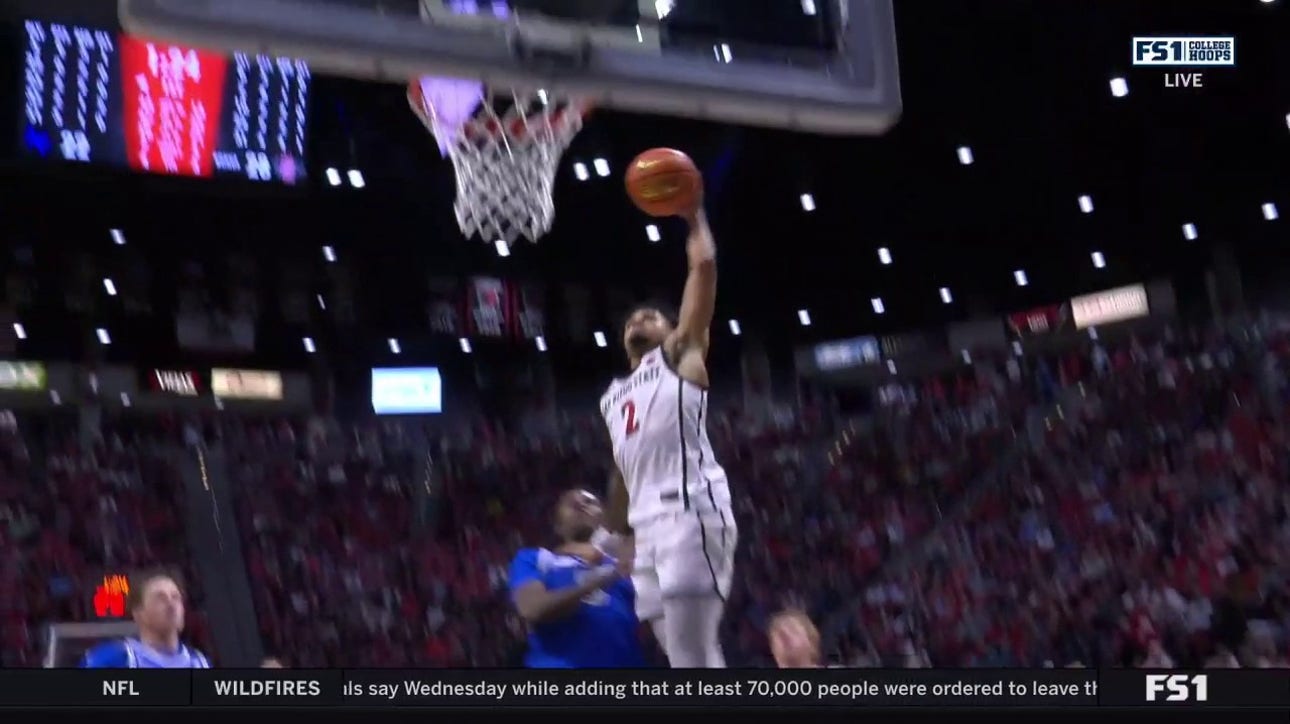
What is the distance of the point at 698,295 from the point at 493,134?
2.12m

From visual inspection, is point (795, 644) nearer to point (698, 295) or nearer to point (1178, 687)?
point (1178, 687)

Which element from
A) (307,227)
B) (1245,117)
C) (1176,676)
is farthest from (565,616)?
(1245,117)

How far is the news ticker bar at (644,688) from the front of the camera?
4535mm

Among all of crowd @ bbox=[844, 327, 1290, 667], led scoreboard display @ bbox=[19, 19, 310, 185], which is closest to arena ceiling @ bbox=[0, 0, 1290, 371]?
crowd @ bbox=[844, 327, 1290, 667]

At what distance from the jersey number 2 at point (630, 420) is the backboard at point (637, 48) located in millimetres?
1037

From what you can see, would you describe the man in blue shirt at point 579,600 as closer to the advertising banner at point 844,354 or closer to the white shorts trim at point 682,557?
the white shorts trim at point 682,557

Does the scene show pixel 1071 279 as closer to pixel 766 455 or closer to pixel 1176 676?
pixel 766 455

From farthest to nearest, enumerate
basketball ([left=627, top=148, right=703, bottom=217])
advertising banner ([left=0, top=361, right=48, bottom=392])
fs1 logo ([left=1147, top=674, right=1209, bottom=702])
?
advertising banner ([left=0, top=361, right=48, bottom=392])
fs1 logo ([left=1147, top=674, right=1209, bottom=702])
basketball ([left=627, top=148, right=703, bottom=217])

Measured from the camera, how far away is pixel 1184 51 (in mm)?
11094

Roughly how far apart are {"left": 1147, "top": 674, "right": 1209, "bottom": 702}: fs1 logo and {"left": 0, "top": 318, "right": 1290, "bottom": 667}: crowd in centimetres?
339

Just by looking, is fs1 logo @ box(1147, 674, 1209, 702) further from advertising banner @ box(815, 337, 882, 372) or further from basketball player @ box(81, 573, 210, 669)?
advertising banner @ box(815, 337, 882, 372)

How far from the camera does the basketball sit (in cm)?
439

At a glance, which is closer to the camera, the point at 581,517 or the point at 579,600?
the point at 579,600

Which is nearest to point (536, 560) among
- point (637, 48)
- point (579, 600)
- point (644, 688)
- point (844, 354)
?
point (579, 600)
